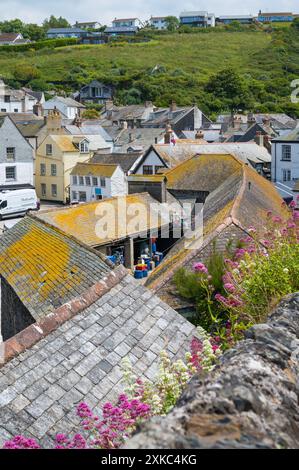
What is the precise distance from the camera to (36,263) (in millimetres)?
15711

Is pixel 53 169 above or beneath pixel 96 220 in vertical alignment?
beneath

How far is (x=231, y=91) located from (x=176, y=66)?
3654 cm

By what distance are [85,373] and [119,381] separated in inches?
17.0

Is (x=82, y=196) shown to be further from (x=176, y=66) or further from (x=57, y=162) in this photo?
(x=176, y=66)

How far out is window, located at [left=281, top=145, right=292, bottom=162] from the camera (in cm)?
4338

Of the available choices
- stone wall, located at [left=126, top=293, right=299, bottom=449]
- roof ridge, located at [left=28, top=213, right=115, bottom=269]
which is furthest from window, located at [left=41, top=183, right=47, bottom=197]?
stone wall, located at [left=126, top=293, right=299, bottom=449]

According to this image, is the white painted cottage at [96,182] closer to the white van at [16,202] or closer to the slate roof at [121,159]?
the slate roof at [121,159]

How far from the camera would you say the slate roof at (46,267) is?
43.3ft

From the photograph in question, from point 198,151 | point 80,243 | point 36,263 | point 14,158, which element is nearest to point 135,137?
point 14,158

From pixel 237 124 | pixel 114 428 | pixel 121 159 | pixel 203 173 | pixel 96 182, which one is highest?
pixel 114 428

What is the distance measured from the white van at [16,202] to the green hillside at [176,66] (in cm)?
6784

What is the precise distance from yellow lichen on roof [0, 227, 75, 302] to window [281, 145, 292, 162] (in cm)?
2823

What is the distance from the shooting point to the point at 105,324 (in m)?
9.13
